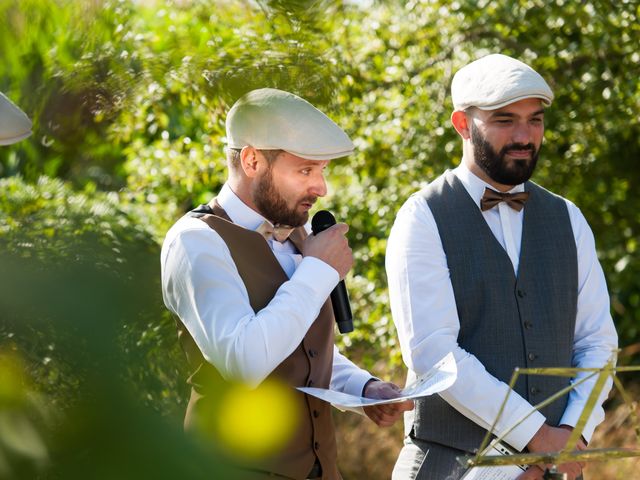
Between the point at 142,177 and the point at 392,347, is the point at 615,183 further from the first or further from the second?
the point at 142,177

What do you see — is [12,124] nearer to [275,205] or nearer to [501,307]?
[275,205]

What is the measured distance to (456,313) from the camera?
102 inches

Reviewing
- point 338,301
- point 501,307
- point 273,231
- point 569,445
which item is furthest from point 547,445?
point 569,445

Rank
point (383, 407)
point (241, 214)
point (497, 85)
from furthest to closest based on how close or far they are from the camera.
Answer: point (497, 85), point (383, 407), point (241, 214)

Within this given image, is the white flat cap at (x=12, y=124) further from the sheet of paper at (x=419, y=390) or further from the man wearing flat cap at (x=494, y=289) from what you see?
the man wearing flat cap at (x=494, y=289)

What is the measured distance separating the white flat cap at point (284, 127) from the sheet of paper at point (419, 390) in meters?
0.52

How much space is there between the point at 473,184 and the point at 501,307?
1.28 ft

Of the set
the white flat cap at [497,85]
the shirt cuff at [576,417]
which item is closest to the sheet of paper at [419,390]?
the shirt cuff at [576,417]

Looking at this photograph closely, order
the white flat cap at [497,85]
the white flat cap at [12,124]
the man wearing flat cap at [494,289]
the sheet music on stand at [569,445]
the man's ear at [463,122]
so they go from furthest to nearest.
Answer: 1. the man's ear at [463,122]
2. the white flat cap at [497,85]
3. the man wearing flat cap at [494,289]
4. the sheet music on stand at [569,445]
5. the white flat cap at [12,124]

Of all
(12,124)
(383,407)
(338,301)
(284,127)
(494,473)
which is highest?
(12,124)

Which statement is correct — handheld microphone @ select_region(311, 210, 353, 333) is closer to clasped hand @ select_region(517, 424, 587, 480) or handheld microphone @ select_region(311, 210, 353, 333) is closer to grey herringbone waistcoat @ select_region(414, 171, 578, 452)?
grey herringbone waistcoat @ select_region(414, 171, 578, 452)

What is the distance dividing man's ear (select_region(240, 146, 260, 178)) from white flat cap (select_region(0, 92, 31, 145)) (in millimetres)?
1219

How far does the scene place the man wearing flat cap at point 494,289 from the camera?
8.36ft

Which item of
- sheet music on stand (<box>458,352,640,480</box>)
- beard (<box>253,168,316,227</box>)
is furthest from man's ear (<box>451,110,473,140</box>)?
sheet music on stand (<box>458,352,640,480</box>)
